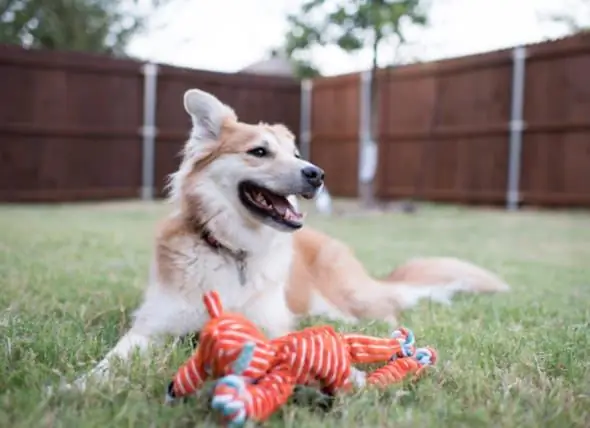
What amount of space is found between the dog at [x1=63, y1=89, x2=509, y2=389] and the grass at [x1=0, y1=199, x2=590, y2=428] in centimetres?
23

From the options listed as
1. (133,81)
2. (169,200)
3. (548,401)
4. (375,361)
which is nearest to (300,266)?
(169,200)

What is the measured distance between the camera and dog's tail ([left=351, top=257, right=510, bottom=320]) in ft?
9.63

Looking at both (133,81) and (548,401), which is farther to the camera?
(133,81)

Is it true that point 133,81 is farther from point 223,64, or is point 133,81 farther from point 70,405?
point 70,405

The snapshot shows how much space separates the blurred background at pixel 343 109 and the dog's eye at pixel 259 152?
265 inches

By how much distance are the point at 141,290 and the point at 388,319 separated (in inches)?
48.3

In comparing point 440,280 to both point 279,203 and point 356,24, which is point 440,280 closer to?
point 279,203

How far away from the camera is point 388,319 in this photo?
2.70 m

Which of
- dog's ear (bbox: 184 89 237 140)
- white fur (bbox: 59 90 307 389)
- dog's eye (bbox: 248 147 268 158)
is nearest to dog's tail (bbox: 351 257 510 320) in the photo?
white fur (bbox: 59 90 307 389)

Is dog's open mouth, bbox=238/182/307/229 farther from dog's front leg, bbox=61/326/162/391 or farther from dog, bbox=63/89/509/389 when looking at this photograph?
dog's front leg, bbox=61/326/162/391

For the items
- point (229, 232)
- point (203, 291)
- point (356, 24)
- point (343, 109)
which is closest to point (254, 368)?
point (203, 291)

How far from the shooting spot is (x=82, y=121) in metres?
11.2

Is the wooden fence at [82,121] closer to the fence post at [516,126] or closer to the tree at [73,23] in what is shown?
the tree at [73,23]

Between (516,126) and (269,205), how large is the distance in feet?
28.2
